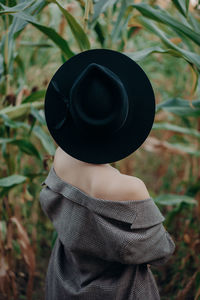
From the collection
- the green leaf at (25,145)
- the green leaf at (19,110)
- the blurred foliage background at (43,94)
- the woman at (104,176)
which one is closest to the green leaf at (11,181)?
the blurred foliage background at (43,94)

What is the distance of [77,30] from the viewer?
92cm

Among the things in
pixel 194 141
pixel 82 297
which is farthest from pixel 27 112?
pixel 194 141

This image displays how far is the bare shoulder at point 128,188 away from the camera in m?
0.68

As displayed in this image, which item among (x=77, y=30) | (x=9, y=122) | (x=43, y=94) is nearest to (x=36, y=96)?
(x=43, y=94)

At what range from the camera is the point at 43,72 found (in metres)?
1.52

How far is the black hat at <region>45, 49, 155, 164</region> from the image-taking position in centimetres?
66

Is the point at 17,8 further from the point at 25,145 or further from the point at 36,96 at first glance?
the point at 25,145

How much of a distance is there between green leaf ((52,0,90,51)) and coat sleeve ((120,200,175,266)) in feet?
1.74

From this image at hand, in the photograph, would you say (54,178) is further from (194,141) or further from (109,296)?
(194,141)

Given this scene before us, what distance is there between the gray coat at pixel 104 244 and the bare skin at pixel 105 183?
0.01m

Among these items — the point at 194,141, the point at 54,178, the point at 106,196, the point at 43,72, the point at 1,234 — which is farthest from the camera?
the point at 194,141

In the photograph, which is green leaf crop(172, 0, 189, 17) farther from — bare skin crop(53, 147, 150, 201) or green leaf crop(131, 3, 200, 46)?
bare skin crop(53, 147, 150, 201)

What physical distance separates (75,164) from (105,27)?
58 centimetres

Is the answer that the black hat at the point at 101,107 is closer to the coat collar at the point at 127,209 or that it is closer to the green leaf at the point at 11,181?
the coat collar at the point at 127,209
